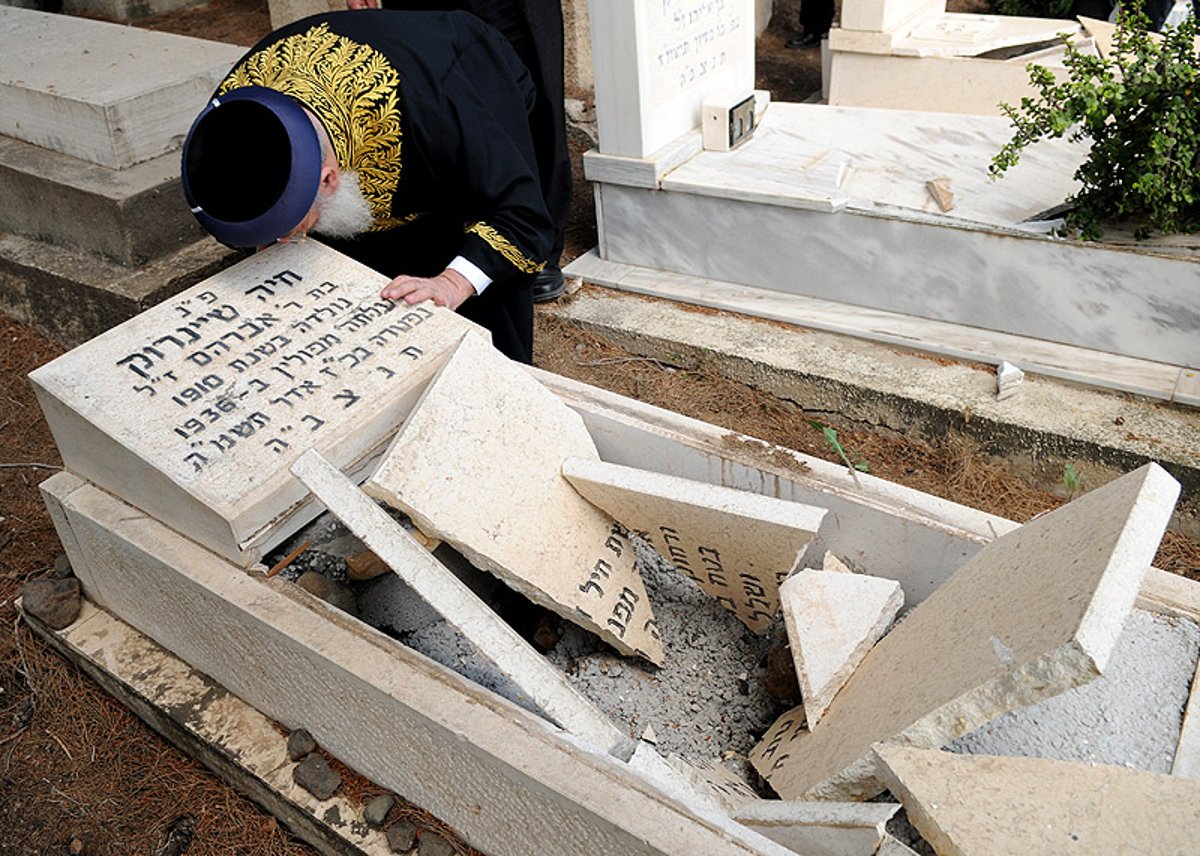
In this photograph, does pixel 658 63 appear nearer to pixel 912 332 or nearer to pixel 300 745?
Result: pixel 912 332

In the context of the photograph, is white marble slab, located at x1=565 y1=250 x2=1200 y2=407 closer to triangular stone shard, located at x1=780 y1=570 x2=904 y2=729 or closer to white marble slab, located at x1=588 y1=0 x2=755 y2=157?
white marble slab, located at x1=588 y1=0 x2=755 y2=157

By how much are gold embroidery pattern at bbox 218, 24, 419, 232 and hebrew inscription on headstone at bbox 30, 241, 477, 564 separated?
0.29m

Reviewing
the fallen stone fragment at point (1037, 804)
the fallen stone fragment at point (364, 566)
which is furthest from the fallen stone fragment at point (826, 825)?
the fallen stone fragment at point (364, 566)

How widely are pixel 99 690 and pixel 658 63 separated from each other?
271 centimetres

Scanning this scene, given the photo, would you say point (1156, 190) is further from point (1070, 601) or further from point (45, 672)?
point (45, 672)

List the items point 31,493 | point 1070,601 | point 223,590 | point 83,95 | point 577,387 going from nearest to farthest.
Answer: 1. point 1070,601
2. point 223,590
3. point 577,387
4. point 31,493
5. point 83,95

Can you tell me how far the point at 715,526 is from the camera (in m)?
2.01

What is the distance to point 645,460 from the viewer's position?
7.53 feet

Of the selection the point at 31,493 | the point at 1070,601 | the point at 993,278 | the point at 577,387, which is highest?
the point at 1070,601

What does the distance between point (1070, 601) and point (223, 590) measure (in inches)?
56.8

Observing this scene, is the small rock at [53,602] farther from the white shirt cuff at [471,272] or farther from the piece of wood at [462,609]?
the white shirt cuff at [471,272]

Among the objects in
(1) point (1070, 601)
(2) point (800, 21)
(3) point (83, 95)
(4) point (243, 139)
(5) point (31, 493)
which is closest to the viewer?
(1) point (1070, 601)

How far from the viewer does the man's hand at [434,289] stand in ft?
7.79

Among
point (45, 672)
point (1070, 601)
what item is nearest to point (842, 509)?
point (1070, 601)
